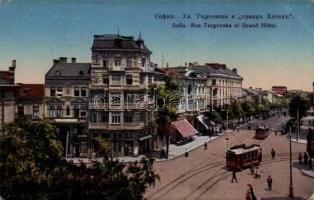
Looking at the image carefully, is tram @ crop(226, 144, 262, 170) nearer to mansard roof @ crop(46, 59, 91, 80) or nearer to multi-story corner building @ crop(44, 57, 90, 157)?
multi-story corner building @ crop(44, 57, 90, 157)

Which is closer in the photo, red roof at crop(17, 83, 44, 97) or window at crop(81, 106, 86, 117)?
red roof at crop(17, 83, 44, 97)

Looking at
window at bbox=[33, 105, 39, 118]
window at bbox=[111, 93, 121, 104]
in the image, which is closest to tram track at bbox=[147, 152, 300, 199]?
window at bbox=[111, 93, 121, 104]

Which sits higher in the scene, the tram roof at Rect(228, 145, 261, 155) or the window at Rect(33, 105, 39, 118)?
the window at Rect(33, 105, 39, 118)

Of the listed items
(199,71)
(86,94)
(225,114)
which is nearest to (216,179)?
(86,94)

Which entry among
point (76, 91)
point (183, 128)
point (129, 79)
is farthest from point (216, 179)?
point (183, 128)

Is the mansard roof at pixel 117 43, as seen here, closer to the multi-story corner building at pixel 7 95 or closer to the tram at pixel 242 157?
the multi-story corner building at pixel 7 95

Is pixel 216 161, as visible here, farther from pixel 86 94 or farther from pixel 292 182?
pixel 86 94
